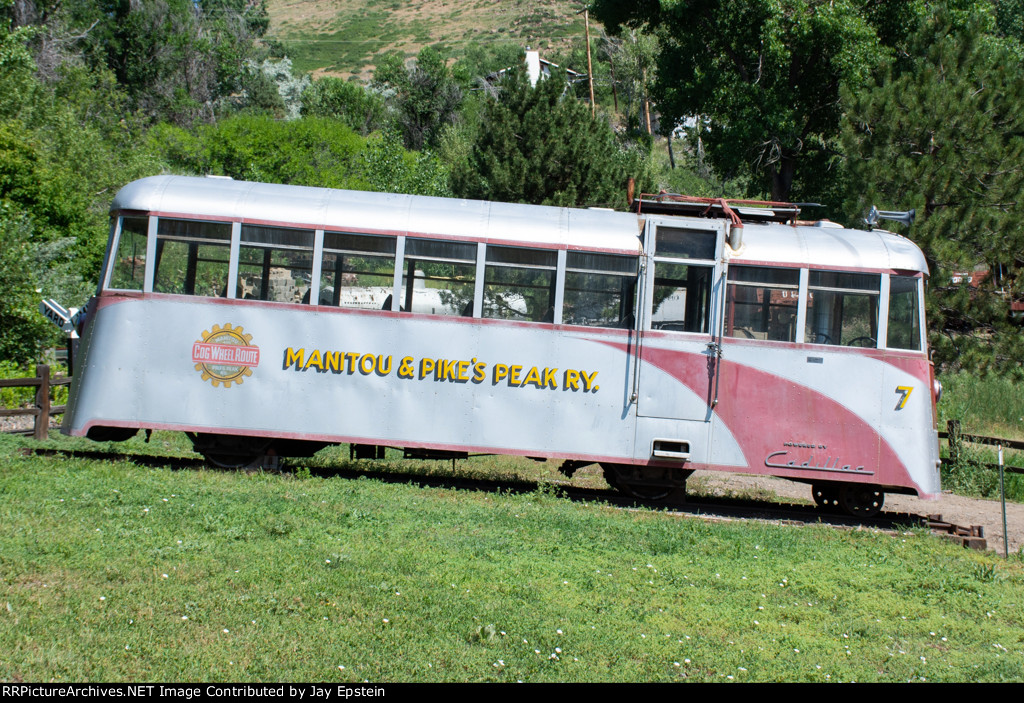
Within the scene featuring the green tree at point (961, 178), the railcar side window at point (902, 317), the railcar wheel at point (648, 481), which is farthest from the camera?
the green tree at point (961, 178)

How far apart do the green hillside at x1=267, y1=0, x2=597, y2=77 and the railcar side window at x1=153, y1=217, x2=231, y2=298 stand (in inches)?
3992

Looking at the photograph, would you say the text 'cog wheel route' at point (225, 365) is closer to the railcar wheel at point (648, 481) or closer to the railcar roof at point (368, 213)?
the railcar roof at point (368, 213)

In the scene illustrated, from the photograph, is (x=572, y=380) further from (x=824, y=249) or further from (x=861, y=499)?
(x=861, y=499)

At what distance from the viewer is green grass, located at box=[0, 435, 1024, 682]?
5.22 metres

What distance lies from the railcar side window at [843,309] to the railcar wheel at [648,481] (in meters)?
2.31

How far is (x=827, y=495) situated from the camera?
11.6m

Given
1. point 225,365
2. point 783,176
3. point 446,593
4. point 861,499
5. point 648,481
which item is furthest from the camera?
point 783,176

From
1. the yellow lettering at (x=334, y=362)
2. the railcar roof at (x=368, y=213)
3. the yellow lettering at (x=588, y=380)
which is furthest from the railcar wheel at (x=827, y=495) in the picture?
the yellow lettering at (x=334, y=362)

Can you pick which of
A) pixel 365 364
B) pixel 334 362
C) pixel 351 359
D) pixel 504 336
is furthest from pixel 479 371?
pixel 334 362

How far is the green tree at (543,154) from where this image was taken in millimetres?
26938

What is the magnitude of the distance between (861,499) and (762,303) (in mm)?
2975

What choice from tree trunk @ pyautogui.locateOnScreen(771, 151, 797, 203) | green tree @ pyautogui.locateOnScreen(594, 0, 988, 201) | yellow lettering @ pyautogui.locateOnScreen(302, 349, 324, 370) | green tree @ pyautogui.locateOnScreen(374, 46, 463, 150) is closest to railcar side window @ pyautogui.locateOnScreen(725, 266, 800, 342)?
yellow lettering @ pyautogui.locateOnScreen(302, 349, 324, 370)
